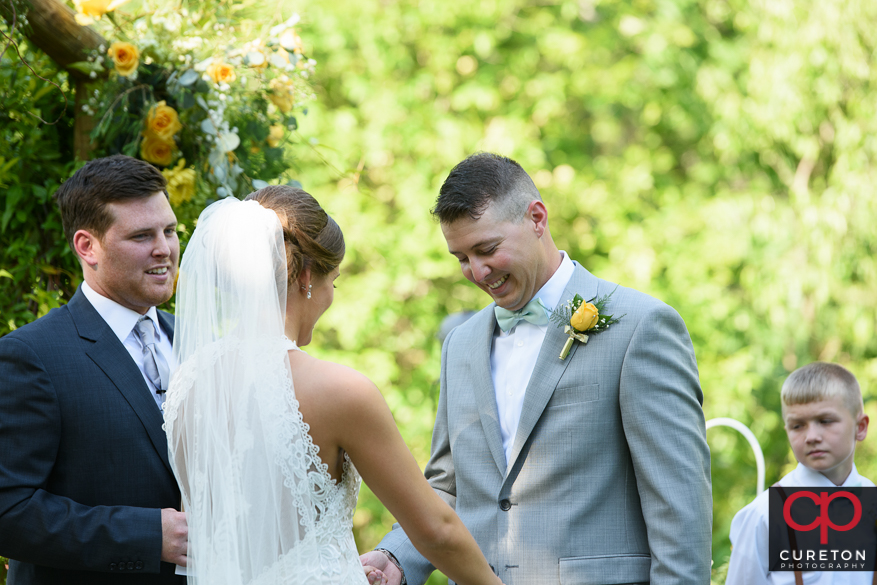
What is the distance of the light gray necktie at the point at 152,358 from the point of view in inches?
115

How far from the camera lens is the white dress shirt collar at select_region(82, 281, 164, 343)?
2.94m

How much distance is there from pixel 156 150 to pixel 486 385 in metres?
1.88

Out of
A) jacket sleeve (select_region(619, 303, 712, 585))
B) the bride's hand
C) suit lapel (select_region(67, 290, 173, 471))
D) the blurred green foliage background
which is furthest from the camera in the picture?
the blurred green foliage background

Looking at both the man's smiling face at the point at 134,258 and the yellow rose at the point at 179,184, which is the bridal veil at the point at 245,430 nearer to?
the man's smiling face at the point at 134,258

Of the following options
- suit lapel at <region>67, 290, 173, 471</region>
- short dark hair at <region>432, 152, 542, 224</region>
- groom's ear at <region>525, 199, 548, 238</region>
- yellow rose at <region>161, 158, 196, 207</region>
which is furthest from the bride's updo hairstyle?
yellow rose at <region>161, 158, 196, 207</region>

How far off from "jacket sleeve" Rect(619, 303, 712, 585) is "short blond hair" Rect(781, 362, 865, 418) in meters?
1.37

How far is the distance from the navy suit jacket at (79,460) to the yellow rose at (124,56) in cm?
115

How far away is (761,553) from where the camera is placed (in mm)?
3365

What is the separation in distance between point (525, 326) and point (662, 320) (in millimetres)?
498

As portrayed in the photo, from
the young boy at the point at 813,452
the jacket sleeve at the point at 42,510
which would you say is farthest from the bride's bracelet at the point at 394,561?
the young boy at the point at 813,452

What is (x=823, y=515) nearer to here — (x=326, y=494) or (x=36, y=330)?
(x=326, y=494)

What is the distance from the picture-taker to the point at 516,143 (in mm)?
8703

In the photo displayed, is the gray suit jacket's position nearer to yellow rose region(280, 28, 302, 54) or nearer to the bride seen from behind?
the bride seen from behind

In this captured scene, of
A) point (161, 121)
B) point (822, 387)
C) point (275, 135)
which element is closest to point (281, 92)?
point (275, 135)
